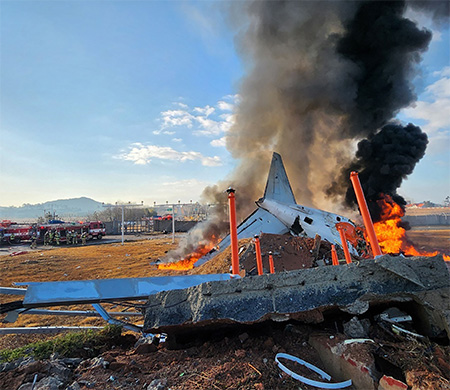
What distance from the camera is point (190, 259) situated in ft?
46.0

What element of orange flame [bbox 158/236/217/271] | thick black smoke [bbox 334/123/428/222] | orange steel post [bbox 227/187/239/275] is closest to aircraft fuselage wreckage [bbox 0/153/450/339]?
orange steel post [bbox 227/187/239/275]

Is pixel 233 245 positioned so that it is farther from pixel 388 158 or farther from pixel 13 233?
pixel 13 233

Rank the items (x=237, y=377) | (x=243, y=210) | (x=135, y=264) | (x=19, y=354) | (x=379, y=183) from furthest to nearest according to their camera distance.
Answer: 1. (x=243, y=210)
2. (x=379, y=183)
3. (x=135, y=264)
4. (x=19, y=354)
5. (x=237, y=377)

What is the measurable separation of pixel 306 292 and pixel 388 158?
62.0 feet

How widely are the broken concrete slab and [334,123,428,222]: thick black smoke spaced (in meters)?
18.3

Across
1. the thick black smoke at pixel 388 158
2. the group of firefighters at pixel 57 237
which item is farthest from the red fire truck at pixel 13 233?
the thick black smoke at pixel 388 158

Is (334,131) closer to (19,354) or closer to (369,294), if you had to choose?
(369,294)

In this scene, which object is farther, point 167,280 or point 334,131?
point 334,131

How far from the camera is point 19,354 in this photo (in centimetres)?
274

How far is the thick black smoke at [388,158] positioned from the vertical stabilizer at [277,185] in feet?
23.8

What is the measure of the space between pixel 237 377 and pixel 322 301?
3.00 feet

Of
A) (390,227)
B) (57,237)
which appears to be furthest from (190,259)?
(57,237)

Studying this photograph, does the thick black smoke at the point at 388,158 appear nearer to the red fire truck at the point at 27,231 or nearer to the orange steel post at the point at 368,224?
the orange steel post at the point at 368,224

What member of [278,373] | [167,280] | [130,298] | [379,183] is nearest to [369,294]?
[278,373]
